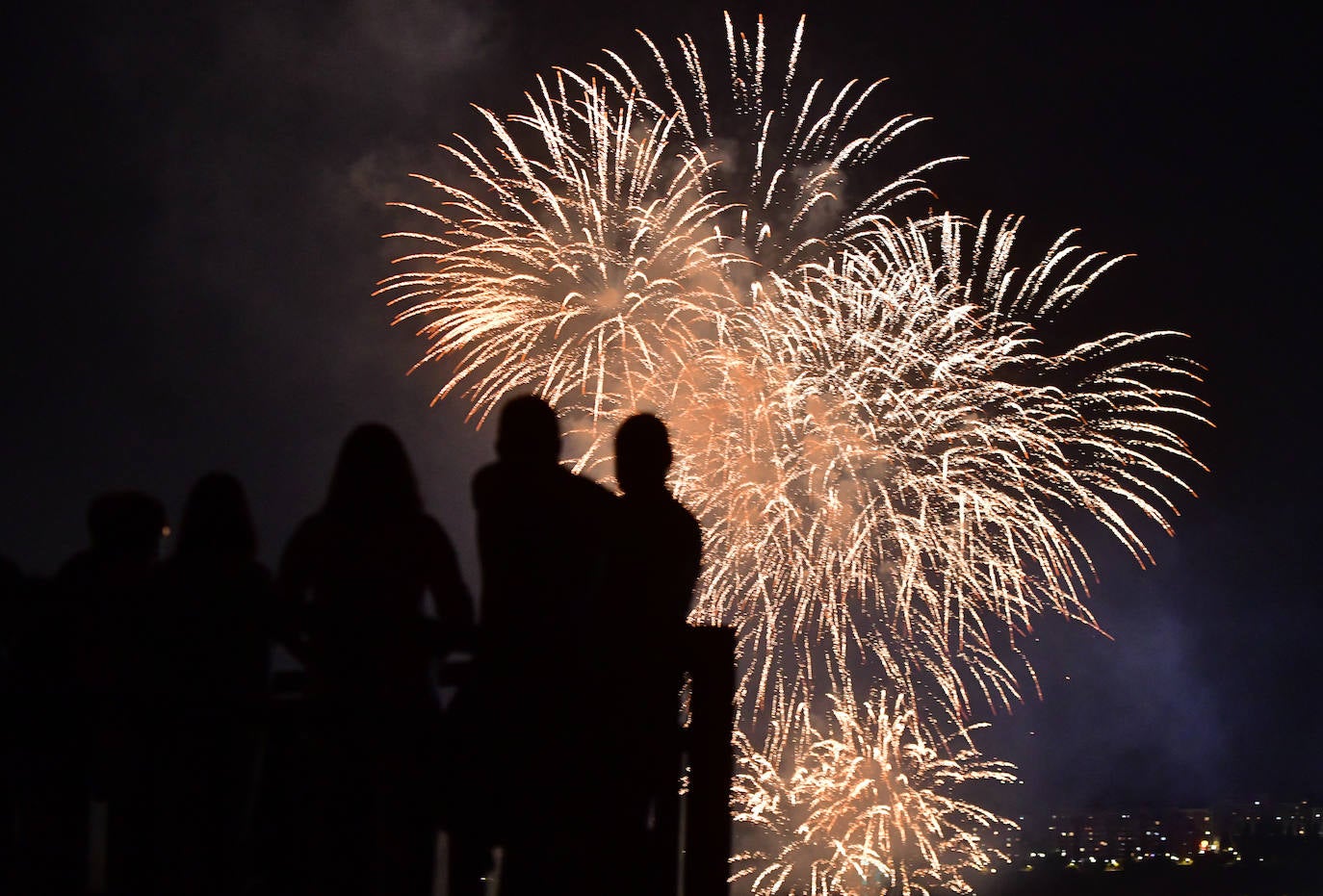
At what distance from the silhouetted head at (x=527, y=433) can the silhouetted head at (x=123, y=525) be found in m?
1.24

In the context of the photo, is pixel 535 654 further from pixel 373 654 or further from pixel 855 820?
pixel 855 820

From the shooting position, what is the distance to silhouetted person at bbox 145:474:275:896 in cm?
360

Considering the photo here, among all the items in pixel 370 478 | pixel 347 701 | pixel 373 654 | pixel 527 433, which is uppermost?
pixel 527 433

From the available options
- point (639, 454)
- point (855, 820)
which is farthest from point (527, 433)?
point (855, 820)

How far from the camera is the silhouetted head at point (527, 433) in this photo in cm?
429

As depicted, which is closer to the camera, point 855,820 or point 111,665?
point 111,665

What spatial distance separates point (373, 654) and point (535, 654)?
519mm

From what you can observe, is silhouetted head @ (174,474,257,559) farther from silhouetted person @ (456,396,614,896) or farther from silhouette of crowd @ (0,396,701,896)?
silhouetted person @ (456,396,614,896)

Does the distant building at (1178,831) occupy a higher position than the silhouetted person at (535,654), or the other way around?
the silhouetted person at (535,654)

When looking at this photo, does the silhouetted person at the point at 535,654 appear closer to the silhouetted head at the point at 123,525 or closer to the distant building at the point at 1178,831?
the silhouetted head at the point at 123,525

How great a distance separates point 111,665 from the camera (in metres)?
3.76

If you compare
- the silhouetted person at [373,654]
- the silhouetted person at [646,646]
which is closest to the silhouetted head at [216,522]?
the silhouetted person at [373,654]

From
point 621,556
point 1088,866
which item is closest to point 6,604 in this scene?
point 621,556

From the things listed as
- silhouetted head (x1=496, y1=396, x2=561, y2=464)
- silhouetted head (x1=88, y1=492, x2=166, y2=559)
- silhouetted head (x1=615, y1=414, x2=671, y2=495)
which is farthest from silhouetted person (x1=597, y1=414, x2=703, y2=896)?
silhouetted head (x1=88, y1=492, x2=166, y2=559)
